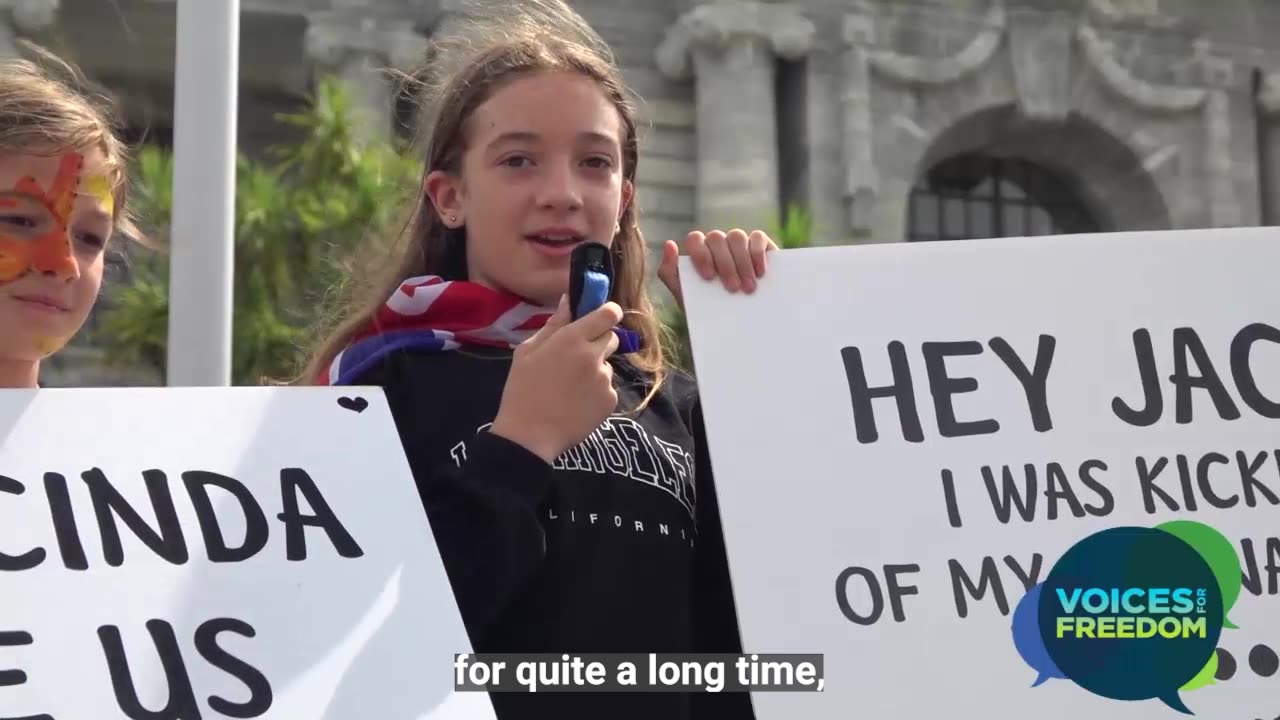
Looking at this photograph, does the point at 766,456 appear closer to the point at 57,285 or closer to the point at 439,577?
the point at 439,577

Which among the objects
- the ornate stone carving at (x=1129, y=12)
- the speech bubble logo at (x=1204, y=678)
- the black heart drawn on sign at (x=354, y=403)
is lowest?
the speech bubble logo at (x=1204, y=678)

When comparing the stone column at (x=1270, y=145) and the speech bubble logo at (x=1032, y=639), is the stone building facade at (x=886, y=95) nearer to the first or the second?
the stone column at (x=1270, y=145)

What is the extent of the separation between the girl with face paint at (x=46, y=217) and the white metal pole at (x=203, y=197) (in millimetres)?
1243

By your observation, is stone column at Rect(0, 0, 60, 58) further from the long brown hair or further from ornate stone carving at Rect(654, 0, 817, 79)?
the long brown hair

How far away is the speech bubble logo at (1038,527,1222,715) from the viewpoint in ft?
5.38

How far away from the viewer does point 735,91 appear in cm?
1405

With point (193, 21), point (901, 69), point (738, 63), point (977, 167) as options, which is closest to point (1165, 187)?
point (977, 167)

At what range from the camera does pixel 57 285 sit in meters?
1.96

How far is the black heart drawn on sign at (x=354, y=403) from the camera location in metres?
1.71

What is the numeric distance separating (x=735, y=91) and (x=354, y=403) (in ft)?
41.3

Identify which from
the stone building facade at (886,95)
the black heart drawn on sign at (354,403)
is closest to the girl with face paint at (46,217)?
the black heart drawn on sign at (354,403)

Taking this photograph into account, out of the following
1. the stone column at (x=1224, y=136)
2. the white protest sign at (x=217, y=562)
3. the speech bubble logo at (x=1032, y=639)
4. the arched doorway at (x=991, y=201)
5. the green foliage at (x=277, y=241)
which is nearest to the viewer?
the white protest sign at (x=217, y=562)

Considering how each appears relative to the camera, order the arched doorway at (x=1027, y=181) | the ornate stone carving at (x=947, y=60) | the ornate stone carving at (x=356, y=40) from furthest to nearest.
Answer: the arched doorway at (x=1027, y=181) → the ornate stone carving at (x=947, y=60) → the ornate stone carving at (x=356, y=40)

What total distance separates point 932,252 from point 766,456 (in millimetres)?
312
